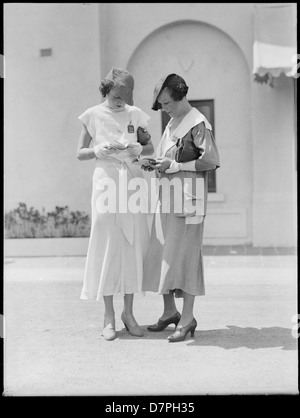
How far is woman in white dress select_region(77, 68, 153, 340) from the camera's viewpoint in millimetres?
4574

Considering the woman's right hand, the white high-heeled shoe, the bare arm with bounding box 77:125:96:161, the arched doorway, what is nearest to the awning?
the arched doorway

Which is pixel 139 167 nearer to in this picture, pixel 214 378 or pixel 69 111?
pixel 214 378

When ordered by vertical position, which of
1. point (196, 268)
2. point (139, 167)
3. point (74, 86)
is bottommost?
point (196, 268)

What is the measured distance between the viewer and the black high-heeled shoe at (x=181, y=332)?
4467 mm

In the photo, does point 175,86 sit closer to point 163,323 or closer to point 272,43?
point 163,323

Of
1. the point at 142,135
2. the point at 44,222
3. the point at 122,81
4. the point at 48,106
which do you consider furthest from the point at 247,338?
the point at 48,106

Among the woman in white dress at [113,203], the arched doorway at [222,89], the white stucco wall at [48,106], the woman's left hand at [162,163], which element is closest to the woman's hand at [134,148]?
the woman in white dress at [113,203]

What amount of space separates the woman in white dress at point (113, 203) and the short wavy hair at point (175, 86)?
30 centimetres

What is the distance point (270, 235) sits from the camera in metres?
9.84

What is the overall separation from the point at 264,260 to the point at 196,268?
13.5ft

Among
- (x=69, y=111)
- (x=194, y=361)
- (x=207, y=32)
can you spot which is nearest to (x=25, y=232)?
(x=69, y=111)

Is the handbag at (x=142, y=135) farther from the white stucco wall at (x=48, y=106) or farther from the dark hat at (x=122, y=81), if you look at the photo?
the white stucco wall at (x=48, y=106)

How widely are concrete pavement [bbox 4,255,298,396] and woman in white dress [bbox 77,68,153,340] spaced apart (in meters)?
0.40

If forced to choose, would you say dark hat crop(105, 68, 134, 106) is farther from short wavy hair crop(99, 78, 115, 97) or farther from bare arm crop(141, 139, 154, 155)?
bare arm crop(141, 139, 154, 155)
